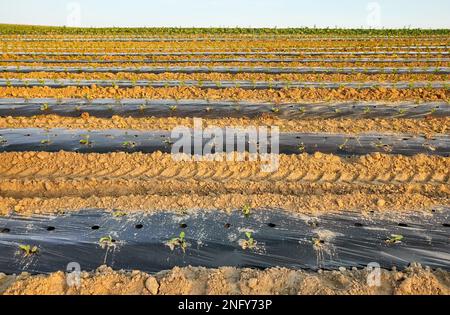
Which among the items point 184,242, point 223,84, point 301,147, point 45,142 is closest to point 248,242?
point 184,242

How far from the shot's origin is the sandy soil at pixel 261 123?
312 inches

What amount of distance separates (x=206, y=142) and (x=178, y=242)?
10.7 ft

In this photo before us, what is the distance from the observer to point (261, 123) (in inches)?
330

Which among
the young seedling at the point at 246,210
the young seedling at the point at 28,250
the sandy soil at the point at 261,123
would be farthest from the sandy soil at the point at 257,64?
the young seedling at the point at 28,250

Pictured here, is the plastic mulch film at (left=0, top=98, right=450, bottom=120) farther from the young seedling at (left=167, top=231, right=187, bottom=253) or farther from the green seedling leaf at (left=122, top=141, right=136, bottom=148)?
the young seedling at (left=167, top=231, right=187, bottom=253)

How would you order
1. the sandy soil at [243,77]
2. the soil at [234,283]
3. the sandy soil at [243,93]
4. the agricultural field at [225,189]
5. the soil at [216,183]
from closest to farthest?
the soil at [234,283]
the agricultural field at [225,189]
the soil at [216,183]
the sandy soil at [243,93]
the sandy soil at [243,77]

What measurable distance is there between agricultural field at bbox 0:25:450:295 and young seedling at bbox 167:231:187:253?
0.02 m

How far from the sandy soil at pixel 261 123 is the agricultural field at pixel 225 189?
5 centimetres

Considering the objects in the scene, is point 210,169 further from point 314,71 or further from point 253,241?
point 314,71

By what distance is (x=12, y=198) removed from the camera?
5.18 m

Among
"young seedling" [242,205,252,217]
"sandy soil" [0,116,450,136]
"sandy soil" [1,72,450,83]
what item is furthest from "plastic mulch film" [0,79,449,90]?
"young seedling" [242,205,252,217]

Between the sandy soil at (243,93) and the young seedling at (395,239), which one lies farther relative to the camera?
the sandy soil at (243,93)

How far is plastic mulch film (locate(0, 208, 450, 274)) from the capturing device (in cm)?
400

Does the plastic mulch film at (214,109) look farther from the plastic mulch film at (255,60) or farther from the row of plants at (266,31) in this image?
the row of plants at (266,31)
